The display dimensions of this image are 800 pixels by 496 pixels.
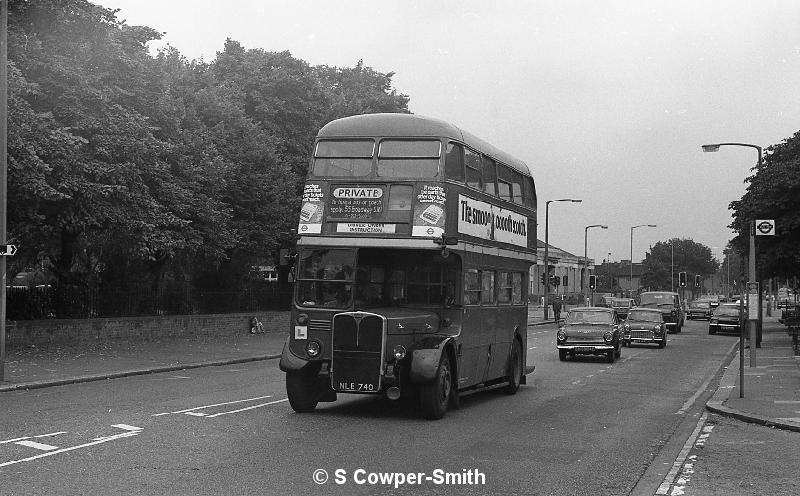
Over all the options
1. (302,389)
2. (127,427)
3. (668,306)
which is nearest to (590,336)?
(302,389)

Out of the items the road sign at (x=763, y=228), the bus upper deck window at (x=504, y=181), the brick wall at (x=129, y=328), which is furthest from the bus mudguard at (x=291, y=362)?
the brick wall at (x=129, y=328)

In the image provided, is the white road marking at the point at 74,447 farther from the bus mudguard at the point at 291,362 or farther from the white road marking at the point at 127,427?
the bus mudguard at the point at 291,362

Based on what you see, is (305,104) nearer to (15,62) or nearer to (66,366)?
(15,62)

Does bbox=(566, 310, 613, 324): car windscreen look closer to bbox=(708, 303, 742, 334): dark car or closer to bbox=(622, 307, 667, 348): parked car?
bbox=(622, 307, 667, 348): parked car

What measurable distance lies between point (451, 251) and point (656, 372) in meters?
13.0

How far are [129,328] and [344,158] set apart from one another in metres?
19.4

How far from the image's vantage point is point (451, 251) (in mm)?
15242

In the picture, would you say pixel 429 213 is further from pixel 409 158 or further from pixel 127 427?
pixel 127 427

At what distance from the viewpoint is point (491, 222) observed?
17531 millimetres

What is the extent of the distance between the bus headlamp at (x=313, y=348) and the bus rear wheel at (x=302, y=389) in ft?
1.11

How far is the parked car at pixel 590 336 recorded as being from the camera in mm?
29281

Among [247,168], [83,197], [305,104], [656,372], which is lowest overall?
[656,372]

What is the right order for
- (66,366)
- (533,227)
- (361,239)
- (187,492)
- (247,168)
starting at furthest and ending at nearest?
(247,168) < (66,366) < (533,227) < (361,239) < (187,492)

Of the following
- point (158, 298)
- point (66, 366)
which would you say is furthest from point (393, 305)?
point (158, 298)
